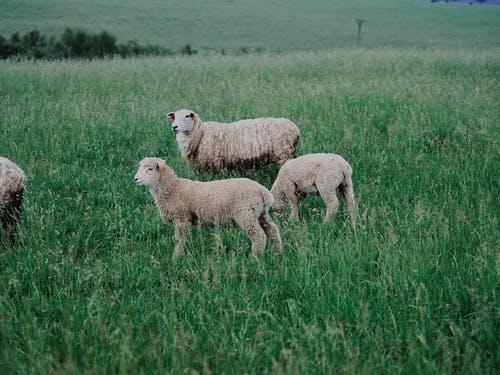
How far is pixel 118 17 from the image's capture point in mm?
34125

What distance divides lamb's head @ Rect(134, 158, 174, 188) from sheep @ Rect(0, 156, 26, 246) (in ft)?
3.18

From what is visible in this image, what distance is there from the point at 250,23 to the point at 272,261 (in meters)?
36.9

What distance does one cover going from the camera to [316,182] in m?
4.38

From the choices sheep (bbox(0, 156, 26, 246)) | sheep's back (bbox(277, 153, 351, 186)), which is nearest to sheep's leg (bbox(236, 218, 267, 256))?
sheep's back (bbox(277, 153, 351, 186))

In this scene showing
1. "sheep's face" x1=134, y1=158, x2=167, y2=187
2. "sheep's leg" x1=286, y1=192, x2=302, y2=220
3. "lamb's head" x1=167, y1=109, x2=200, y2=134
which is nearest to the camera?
"sheep's face" x1=134, y1=158, x2=167, y2=187

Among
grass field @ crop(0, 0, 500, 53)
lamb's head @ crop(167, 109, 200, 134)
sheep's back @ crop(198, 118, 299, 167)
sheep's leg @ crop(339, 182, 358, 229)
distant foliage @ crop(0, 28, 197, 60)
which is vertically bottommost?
sheep's leg @ crop(339, 182, 358, 229)

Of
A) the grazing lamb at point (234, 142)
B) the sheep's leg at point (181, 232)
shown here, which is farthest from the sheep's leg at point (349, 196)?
the sheep's leg at point (181, 232)

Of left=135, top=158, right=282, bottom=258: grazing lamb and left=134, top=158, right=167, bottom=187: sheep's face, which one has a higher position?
left=134, top=158, right=167, bottom=187: sheep's face

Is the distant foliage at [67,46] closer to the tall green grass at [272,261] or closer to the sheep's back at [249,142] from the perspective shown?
the tall green grass at [272,261]

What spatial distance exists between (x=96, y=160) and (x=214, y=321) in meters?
3.94

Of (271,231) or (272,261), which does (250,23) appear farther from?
(272,261)

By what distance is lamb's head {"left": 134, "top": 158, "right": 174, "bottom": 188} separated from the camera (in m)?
3.89

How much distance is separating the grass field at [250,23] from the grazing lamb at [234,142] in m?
18.1

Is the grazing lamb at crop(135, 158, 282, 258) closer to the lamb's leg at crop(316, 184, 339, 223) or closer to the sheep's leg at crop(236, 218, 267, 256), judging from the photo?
the sheep's leg at crop(236, 218, 267, 256)
